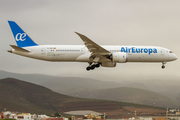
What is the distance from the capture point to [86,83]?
167000 mm

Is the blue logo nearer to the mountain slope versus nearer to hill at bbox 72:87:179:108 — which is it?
the mountain slope

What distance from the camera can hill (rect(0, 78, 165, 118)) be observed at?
116 meters

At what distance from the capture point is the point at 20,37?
158ft

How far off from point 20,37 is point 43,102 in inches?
3887

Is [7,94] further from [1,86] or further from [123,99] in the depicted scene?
[123,99]

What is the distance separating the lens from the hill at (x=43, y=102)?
116331 mm

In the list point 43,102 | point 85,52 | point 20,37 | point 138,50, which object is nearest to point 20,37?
point 20,37

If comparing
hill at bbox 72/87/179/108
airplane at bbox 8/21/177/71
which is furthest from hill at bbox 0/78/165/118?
airplane at bbox 8/21/177/71

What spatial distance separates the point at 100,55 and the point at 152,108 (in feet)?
214

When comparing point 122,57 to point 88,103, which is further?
point 88,103

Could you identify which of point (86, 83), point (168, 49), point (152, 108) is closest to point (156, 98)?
point (152, 108)

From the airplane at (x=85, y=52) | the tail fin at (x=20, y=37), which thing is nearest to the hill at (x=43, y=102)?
the airplane at (x=85, y=52)

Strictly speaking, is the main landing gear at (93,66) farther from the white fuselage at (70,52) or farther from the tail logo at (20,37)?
the tail logo at (20,37)

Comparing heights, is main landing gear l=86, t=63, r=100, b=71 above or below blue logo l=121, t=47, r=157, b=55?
below
